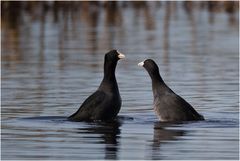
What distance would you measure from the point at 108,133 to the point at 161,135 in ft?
2.37

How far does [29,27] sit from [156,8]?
13.7 metres

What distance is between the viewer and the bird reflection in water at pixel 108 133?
499 inches

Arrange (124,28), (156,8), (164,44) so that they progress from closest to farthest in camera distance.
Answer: (164,44) → (124,28) → (156,8)

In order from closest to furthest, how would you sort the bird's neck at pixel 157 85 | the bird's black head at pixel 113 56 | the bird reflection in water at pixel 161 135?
the bird reflection in water at pixel 161 135 → the bird's neck at pixel 157 85 → the bird's black head at pixel 113 56

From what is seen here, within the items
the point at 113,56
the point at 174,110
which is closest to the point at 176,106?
the point at 174,110

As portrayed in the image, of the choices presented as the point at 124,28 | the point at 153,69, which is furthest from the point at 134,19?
the point at 153,69

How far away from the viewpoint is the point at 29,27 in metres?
38.9

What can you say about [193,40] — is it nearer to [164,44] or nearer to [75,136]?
[164,44]

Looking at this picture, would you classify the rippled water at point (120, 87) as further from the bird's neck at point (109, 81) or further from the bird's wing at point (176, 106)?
the bird's neck at point (109, 81)

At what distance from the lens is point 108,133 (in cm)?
1441

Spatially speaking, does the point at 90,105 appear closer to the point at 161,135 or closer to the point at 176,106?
the point at 176,106

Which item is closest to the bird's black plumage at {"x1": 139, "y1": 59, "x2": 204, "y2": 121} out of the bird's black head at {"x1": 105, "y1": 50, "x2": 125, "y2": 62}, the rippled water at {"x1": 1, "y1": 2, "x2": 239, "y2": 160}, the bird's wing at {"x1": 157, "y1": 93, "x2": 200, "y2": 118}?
the bird's wing at {"x1": 157, "y1": 93, "x2": 200, "y2": 118}

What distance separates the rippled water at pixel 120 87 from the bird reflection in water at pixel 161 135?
1 cm

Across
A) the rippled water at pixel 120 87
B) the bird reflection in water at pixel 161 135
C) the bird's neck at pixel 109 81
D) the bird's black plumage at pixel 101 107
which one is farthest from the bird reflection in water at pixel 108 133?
the bird's neck at pixel 109 81
